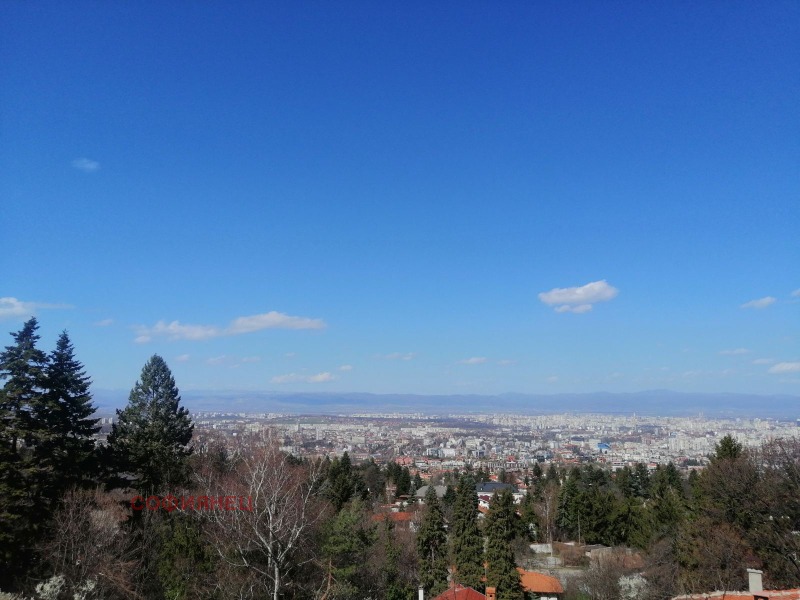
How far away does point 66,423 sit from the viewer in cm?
1672

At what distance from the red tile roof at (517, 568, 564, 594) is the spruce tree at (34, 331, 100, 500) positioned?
57.5 ft

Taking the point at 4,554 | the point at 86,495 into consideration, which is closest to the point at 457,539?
the point at 86,495

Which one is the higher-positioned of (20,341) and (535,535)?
(20,341)

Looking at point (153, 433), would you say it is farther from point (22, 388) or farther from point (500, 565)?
point (500, 565)

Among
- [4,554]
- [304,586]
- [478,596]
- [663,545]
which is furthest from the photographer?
[663,545]

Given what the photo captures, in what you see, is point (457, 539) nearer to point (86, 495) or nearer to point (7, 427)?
point (86, 495)

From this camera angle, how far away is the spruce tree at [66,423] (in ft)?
50.9

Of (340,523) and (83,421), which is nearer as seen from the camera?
(340,523)

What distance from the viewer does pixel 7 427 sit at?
47.9 feet

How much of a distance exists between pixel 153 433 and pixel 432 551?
12.6 meters

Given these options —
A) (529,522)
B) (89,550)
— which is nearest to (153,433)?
(89,550)

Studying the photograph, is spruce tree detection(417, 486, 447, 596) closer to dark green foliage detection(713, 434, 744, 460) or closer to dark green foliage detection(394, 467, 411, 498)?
dark green foliage detection(713, 434, 744, 460)

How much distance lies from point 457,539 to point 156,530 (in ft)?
42.5

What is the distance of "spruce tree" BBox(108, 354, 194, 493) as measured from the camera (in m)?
20.6
